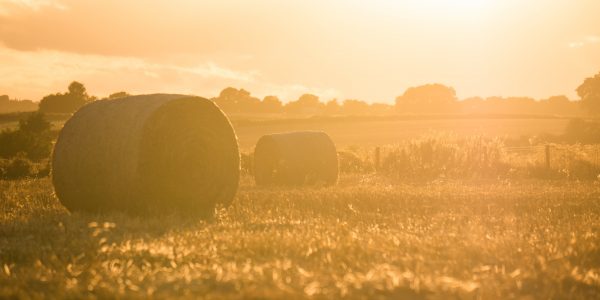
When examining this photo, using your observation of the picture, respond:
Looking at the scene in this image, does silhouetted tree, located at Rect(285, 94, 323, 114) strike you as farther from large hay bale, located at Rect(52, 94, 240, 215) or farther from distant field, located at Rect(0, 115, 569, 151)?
large hay bale, located at Rect(52, 94, 240, 215)

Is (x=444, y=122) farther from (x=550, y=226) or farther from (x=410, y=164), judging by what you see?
(x=550, y=226)

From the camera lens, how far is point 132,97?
38.1 feet

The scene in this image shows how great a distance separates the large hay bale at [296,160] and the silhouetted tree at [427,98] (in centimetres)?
7500

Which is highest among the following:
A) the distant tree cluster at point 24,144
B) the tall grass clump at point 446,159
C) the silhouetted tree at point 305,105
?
the silhouetted tree at point 305,105

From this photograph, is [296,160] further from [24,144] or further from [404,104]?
[404,104]

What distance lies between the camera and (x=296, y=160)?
18.4m

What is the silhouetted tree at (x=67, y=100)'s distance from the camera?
53688mm

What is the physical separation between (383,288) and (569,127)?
44.6 metres

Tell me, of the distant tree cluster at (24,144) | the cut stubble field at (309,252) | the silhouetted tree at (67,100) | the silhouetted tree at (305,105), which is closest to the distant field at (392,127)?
the silhouetted tree at (67,100)

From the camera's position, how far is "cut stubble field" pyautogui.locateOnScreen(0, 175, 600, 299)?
518 cm

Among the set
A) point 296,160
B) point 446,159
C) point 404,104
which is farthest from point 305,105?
point 296,160

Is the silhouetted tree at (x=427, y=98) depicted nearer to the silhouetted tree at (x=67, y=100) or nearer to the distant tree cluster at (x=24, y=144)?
the silhouetted tree at (x=67, y=100)

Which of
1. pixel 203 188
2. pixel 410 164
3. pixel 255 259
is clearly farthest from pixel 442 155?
pixel 255 259

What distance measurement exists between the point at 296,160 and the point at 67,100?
132 feet
